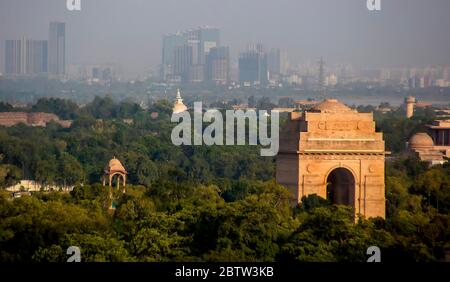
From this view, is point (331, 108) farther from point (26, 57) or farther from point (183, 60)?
point (183, 60)

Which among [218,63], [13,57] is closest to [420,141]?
[13,57]

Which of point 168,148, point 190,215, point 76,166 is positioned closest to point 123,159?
point 76,166

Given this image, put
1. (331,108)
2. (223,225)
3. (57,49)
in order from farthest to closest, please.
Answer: (57,49) < (331,108) < (223,225)

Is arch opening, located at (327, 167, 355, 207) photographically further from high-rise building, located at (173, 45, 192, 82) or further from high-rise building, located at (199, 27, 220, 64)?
high-rise building, located at (173, 45, 192, 82)

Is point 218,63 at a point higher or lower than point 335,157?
higher

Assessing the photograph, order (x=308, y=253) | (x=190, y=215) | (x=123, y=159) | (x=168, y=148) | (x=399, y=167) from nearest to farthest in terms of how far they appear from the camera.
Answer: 1. (x=308, y=253)
2. (x=190, y=215)
3. (x=399, y=167)
4. (x=123, y=159)
5. (x=168, y=148)

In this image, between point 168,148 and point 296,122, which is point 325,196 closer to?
point 296,122
